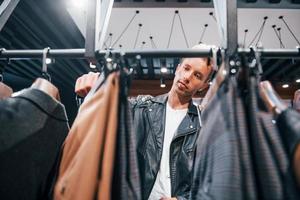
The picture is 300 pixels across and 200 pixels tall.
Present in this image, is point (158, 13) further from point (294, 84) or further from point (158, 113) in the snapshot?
point (294, 84)

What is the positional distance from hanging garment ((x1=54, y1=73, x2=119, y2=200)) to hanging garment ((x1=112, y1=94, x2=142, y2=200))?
1.3 inches

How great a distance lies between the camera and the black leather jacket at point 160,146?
125cm

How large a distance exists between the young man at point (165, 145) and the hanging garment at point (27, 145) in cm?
56

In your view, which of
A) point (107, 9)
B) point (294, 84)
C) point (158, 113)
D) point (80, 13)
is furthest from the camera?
point (294, 84)

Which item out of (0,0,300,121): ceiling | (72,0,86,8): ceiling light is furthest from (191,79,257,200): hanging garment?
(72,0,86,8): ceiling light

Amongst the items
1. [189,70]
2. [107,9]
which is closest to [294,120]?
[107,9]

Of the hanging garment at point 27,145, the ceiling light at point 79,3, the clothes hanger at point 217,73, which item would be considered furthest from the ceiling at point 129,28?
the hanging garment at point 27,145

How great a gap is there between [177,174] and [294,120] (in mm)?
782

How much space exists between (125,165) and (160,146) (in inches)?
28.1

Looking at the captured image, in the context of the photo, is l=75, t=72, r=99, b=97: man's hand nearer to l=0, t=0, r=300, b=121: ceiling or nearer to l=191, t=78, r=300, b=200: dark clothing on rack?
l=191, t=78, r=300, b=200: dark clothing on rack

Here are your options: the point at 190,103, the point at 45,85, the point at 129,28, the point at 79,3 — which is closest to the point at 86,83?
the point at 45,85

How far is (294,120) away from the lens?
1.85 ft

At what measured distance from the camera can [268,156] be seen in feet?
1.81

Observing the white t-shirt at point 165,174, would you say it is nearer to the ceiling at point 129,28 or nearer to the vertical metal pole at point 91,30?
the vertical metal pole at point 91,30
